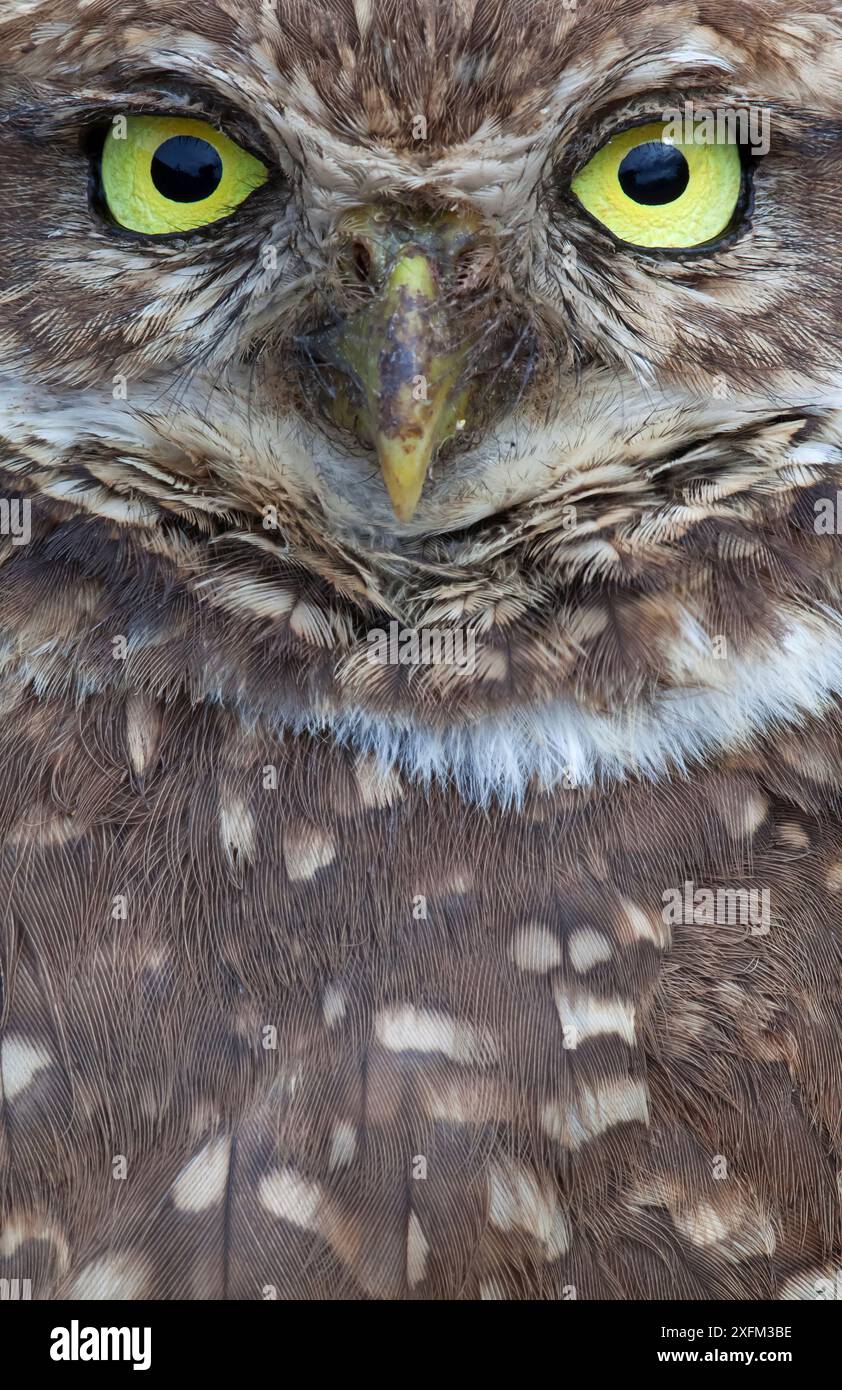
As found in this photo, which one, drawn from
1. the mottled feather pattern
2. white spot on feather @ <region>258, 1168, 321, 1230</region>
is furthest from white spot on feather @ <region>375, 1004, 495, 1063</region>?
white spot on feather @ <region>258, 1168, 321, 1230</region>

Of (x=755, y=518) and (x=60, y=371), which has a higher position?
(x=60, y=371)

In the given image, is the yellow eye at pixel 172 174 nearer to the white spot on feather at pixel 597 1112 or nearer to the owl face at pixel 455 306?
the owl face at pixel 455 306

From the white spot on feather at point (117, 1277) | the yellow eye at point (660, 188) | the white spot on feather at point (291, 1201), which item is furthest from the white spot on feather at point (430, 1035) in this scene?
the yellow eye at point (660, 188)

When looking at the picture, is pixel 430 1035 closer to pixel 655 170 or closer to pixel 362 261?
pixel 362 261

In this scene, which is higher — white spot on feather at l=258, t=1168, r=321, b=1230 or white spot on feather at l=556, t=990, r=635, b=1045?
white spot on feather at l=556, t=990, r=635, b=1045

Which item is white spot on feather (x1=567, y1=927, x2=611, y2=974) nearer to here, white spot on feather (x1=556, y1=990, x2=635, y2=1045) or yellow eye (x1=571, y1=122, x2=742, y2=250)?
white spot on feather (x1=556, y1=990, x2=635, y2=1045)

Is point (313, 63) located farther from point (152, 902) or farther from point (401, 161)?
point (152, 902)
